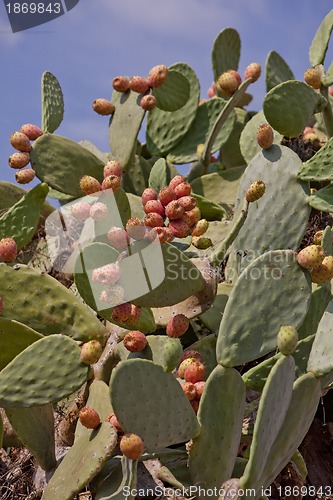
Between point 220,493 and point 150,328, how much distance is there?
1.74 ft

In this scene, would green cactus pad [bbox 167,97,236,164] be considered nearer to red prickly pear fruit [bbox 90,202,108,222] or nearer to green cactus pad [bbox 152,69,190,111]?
green cactus pad [bbox 152,69,190,111]

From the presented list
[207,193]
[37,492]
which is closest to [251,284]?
[37,492]

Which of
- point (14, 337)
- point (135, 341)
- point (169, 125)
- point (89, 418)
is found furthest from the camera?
point (169, 125)

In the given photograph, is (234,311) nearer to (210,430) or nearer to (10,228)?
(210,430)

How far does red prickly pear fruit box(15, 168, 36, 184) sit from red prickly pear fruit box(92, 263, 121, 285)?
0.90 metres

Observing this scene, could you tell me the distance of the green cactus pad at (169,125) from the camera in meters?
3.59

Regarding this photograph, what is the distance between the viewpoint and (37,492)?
2.24 m

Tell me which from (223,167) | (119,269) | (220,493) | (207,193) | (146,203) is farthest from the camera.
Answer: (223,167)

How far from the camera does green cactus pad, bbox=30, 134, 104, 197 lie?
2.91 m

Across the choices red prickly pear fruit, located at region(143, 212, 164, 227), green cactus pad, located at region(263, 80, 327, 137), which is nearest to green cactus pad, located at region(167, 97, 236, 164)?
green cactus pad, located at region(263, 80, 327, 137)

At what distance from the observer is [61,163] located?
116 inches

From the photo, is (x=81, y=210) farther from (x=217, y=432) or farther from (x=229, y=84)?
(x=229, y=84)

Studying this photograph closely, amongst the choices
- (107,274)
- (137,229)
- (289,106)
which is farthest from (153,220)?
(289,106)

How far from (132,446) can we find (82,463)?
26 cm
